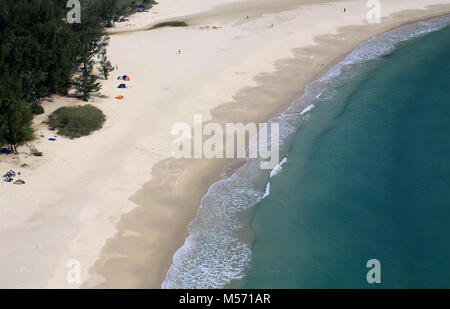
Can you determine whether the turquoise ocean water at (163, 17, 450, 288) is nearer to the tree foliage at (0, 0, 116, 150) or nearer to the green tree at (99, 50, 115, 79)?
the tree foliage at (0, 0, 116, 150)

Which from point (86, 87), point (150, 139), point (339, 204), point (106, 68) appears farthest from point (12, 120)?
point (339, 204)

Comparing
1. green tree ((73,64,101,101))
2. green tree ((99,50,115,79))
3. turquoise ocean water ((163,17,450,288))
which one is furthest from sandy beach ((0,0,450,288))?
turquoise ocean water ((163,17,450,288))

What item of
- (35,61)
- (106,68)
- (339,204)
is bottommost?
(339,204)

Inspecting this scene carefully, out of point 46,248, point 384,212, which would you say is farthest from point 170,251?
point 384,212

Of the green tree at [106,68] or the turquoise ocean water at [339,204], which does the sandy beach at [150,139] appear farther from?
the turquoise ocean water at [339,204]

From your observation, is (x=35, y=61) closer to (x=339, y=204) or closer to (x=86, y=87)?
(x=86, y=87)

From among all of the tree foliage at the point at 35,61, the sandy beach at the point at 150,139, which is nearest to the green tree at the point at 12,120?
the tree foliage at the point at 35,61
